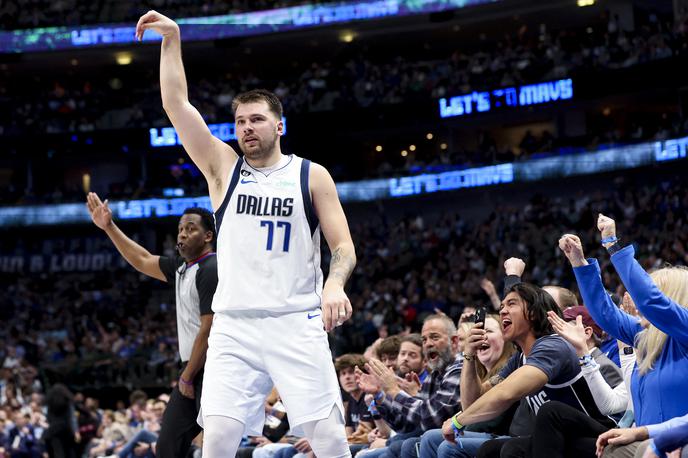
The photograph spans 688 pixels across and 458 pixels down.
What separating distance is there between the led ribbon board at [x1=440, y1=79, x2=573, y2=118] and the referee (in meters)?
22.6

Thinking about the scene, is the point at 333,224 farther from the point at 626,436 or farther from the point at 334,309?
the point at 626,436

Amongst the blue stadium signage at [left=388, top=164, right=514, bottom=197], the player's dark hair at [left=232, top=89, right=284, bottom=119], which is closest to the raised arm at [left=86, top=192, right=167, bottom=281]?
the player's dark hair at [left=232, top=89, right=284, bottom=119]

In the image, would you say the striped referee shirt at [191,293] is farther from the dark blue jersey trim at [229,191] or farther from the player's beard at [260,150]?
the player's beard at [260,150]

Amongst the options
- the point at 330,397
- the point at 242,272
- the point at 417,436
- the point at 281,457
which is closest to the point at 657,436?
the point at 330,397

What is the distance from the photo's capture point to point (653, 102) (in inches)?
1196

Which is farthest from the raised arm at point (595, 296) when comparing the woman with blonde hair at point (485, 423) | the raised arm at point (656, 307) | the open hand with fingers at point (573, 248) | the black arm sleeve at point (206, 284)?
the black arm sleeve at point (206, 284)

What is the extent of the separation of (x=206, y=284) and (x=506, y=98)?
23.3 m

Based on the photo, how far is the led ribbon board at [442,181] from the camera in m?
26.4

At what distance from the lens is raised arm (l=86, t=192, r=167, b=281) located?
6.16 meters

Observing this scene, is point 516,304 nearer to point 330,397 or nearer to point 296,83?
point 330,397

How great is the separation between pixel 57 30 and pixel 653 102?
2010 centimetres

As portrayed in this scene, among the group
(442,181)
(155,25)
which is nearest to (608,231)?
(155,25)

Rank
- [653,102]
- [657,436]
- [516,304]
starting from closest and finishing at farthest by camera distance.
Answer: [657,436] < [516,304] < [653,102]

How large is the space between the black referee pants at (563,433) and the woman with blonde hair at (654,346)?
37 cm
